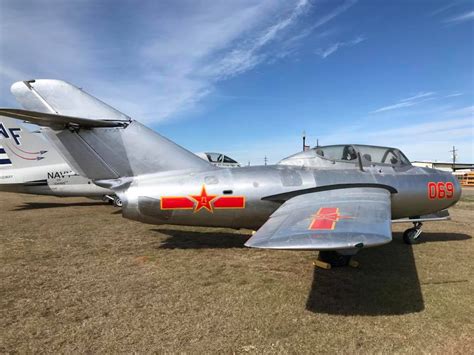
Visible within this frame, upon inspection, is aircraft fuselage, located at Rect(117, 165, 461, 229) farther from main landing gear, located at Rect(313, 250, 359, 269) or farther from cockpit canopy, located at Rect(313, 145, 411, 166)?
main landing gear, located at Rect(313, 250, 359, 269)

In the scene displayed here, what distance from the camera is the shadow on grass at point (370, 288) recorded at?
4.27 metres

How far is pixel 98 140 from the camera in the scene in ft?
22.9

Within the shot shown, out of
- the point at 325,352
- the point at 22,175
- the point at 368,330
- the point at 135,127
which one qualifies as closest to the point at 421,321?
the point at 368,330

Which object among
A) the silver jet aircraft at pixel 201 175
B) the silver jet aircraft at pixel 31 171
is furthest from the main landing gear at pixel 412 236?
the silver jet aircraft at pixel 31 171

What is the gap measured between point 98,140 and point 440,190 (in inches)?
311

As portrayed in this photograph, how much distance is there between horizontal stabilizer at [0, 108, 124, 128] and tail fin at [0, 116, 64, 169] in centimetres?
1132

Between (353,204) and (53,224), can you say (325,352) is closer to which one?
(353,204)

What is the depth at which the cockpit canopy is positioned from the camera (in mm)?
7117

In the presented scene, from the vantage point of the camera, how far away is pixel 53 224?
1060 centimetres

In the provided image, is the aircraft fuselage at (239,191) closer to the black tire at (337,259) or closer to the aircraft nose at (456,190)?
the aircraft nose at (456,190)

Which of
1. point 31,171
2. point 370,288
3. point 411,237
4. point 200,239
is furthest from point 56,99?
point 31,171

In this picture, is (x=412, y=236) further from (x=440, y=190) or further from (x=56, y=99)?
(x=56, y=99)

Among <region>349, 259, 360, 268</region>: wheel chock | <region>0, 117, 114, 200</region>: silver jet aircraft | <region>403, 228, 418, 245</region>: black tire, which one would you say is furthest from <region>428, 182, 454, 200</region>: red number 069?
<region>0, 117, 114, 200</region>: silver jet aircraft

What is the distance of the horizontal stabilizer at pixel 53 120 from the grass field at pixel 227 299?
2.85m
